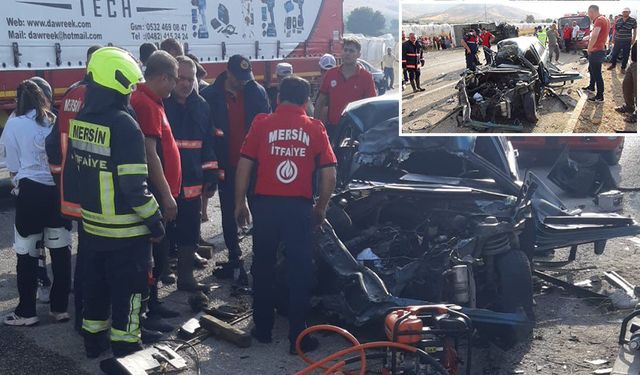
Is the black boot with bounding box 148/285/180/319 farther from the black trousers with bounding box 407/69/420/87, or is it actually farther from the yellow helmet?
the black trousers with bounding box 407/69/420/87

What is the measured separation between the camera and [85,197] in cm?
438

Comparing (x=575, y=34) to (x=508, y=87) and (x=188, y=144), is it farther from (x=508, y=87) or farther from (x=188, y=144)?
(x=188, y=144)

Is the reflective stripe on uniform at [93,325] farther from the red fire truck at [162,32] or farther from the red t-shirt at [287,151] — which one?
the red fire truck at [162,32]

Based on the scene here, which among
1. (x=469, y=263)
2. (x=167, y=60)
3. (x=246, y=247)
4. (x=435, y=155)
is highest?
(x=167, y=60)

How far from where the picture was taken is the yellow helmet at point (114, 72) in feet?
14.0

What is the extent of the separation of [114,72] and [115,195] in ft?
2.41

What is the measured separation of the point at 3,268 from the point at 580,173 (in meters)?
7.53

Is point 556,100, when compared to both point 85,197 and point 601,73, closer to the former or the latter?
point 601,73

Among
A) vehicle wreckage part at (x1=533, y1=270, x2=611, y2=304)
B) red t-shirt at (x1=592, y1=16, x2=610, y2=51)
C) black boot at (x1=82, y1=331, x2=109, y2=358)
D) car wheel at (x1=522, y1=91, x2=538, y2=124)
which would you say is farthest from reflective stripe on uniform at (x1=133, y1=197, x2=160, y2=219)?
red t-shirt at (x1=592, y1=16, x2=610, y2=51)

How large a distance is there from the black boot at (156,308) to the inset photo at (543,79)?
4078 millimetres

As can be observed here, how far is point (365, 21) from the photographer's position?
7181 centimetres

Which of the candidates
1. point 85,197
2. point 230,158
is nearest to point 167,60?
point 85,197

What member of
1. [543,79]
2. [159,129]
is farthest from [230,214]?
[543,79]

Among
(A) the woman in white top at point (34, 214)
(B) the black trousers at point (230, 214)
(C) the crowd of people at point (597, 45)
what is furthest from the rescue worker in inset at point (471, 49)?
(A) the woman in white top at point (34, 214)
